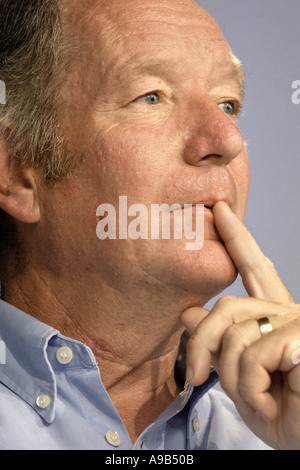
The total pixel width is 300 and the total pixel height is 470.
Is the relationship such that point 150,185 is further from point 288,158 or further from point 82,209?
point 288,158

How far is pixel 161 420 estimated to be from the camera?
143 cm

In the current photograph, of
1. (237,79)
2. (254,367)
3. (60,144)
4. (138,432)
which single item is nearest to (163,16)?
(237,79)

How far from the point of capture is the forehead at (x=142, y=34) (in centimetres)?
140

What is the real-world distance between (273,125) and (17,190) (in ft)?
3.21

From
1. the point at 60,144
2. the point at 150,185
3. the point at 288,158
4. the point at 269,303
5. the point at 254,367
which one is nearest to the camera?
the point at 254,367

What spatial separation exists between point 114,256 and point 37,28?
561mm

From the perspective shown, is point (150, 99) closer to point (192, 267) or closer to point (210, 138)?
point (210, 138)

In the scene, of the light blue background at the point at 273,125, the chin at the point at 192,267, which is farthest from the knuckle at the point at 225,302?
the light blue background at the point at 273,125

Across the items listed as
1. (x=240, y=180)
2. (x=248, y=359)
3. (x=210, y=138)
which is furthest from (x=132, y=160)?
(x=248, y=359)

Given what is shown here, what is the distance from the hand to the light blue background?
2.63 feet

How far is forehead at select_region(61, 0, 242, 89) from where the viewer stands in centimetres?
140

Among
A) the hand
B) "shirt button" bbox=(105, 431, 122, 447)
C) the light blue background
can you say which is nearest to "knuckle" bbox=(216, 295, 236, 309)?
the hand

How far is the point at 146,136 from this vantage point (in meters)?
1.37

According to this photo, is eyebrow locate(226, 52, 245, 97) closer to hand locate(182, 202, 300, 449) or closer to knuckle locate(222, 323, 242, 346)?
hand locate(182, 202, 300, 449)
